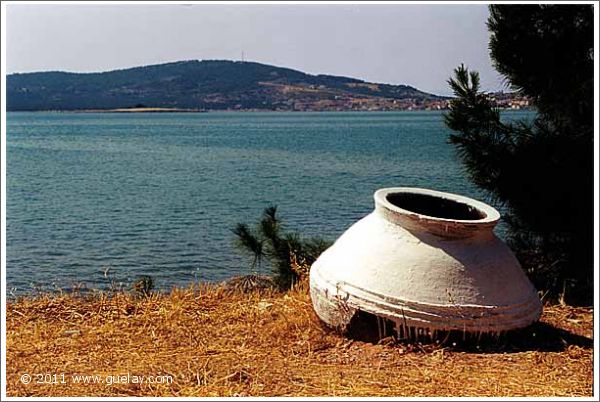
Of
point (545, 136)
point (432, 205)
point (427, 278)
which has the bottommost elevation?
point (427, 278)

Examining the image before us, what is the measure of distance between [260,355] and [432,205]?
1.96m

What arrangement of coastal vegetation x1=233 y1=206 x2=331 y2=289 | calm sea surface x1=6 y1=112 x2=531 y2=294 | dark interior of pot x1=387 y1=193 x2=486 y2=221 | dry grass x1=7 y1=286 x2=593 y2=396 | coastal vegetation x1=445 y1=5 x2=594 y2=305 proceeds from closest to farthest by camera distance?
dry grass x1=7 y1=286 x2=593 y2=396 < dark interior of pot x1=387 y1=193 x2=486 y2=221 < coastal vegetation x1=445 y1=5 x2=594 y2=305 < coastal vegetation x1=233 y1=206 x2=331 y2=289 < calm sea surface x1=6 y1=112 x2=531 y2=294

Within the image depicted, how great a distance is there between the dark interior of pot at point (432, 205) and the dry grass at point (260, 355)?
106cm

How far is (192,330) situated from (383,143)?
47.5m

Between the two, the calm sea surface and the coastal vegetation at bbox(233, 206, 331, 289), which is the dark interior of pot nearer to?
the calm sea surface

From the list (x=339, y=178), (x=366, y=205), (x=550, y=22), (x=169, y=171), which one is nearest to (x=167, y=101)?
(x=169, y=171)

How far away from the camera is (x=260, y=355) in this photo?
17.0ft

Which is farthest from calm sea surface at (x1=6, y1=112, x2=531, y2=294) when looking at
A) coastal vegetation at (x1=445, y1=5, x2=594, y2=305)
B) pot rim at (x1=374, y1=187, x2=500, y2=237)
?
pot rim at (x1=374, y1=187, x2=500, y2=237)

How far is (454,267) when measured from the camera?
206 inches

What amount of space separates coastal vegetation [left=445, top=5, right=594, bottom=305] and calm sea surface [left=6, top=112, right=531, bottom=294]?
1.56 feet

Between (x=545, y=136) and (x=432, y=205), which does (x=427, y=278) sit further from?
(x=545, y=136)

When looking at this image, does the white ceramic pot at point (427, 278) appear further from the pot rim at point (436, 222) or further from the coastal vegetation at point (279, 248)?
the coastal vegetation at point (279, 248)

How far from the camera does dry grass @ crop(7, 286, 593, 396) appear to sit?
14.8 ft

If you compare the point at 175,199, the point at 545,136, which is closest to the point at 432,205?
the point at 545,136
